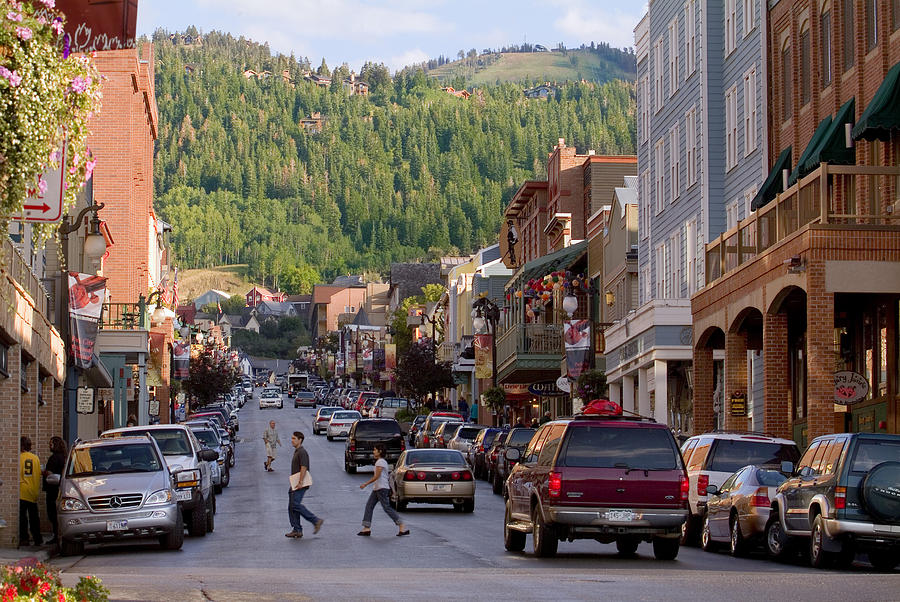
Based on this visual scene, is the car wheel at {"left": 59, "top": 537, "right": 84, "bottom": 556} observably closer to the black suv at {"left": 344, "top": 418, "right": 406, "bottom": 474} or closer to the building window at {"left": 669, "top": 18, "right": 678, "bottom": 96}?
the black suv at {"left": 344, "top": 418, "right": 406, "bottom": 474}

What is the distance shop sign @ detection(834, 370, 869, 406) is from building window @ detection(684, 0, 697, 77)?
19.1 metres

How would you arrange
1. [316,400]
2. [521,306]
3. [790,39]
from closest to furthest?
[790,39] → [521,306] → [316,400]

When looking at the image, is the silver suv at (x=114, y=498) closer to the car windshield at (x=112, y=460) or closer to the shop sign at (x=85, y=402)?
the car windshield at (x=112, y=460)

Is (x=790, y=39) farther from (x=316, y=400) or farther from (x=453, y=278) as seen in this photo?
(x=316, y=400)

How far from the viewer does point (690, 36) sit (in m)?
43.2

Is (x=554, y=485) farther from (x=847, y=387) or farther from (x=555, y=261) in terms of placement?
(x=555, y=261)

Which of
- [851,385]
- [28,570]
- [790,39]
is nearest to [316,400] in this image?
[790,39]

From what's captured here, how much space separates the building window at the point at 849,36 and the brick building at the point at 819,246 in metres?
0.03

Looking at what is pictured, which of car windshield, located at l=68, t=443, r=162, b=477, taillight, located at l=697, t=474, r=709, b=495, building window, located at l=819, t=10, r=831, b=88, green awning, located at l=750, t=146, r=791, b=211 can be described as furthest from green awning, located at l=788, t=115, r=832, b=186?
car windshield, located at l=68, t=443, r=162, b=477

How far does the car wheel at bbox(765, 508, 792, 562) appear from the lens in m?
20.4

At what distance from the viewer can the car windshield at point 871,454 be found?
726 inches

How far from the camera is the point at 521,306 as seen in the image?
213 ft

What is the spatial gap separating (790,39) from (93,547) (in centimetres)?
1989

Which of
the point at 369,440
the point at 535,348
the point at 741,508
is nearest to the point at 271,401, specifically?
the point at 535,348
